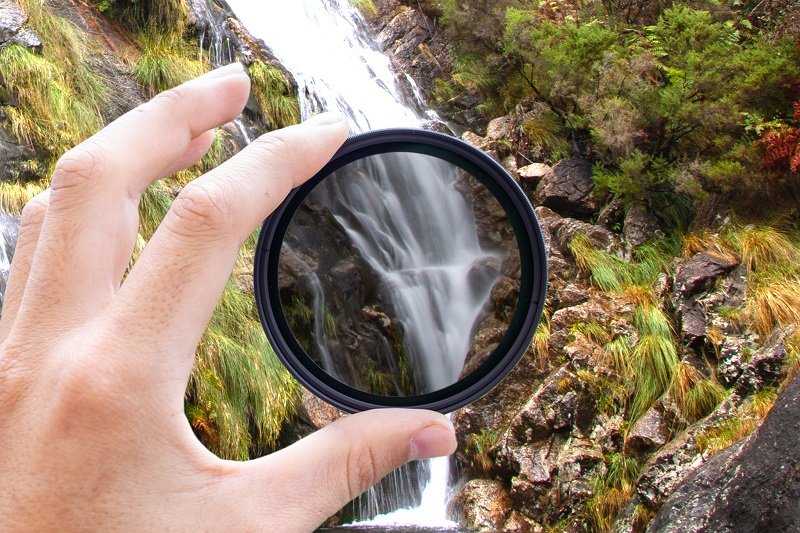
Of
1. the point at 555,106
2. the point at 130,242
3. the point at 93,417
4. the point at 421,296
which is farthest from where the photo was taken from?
the point at 555,106

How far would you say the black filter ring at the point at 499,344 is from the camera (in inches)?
57.2

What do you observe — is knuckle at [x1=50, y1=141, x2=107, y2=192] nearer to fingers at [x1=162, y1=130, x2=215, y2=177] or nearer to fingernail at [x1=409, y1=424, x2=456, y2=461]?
fingers at [x1=162, y1=130, x2=215, y2=177]

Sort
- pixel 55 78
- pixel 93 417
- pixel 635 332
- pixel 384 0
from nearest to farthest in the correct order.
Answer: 1. pixel 93 417
2. pixel 635 332
3. pixel 55 78
4. pixel 384 0

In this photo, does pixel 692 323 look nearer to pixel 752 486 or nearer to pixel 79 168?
pixel 752 486

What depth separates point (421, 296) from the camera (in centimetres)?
166

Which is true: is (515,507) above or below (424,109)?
below

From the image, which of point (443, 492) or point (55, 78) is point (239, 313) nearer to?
point (443, 492)

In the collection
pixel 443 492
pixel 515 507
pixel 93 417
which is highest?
pixel 93 417

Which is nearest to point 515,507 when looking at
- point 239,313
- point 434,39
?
point 239,313

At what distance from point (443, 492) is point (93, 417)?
519cm

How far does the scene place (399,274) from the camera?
5.46 ft

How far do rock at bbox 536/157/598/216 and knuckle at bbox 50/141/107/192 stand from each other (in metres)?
7.07

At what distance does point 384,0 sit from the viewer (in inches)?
486

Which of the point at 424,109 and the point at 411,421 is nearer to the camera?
the point at 411,421
